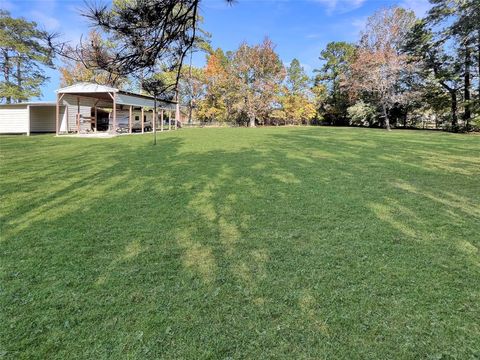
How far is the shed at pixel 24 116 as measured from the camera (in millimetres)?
18062

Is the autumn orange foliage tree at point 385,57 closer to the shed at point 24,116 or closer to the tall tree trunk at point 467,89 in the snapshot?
the tall tree trunk at point 467,89

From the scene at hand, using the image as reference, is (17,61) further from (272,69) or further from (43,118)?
(272,69)

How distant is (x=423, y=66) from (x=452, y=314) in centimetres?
2637

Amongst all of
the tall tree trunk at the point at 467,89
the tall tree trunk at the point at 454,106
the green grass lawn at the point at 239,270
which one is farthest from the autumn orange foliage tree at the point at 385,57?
the green grass lawn at the point at 239,270

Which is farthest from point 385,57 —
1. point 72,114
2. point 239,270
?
point 239,270

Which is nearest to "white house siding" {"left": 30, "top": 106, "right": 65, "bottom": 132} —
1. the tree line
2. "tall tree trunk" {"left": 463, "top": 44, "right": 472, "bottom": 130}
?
the tree line

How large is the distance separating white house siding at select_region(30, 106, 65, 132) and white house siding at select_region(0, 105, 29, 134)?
2.62 ft

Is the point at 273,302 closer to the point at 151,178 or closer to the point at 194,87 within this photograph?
the point at 151,178

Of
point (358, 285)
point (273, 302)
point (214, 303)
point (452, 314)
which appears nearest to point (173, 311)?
point (214, 303)

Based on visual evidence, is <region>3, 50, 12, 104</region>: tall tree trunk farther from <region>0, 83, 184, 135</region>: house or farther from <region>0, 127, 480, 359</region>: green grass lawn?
<region>0, 127, 480, 359</region>: green grass lawn

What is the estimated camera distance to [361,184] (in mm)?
5492

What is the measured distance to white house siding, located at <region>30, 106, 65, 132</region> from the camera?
19.4m

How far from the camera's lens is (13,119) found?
1845 cm

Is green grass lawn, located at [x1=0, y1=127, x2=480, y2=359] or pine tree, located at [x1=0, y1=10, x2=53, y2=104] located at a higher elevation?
pine tree, located at [x1=0, y1=10, x2=53, y2=104]
